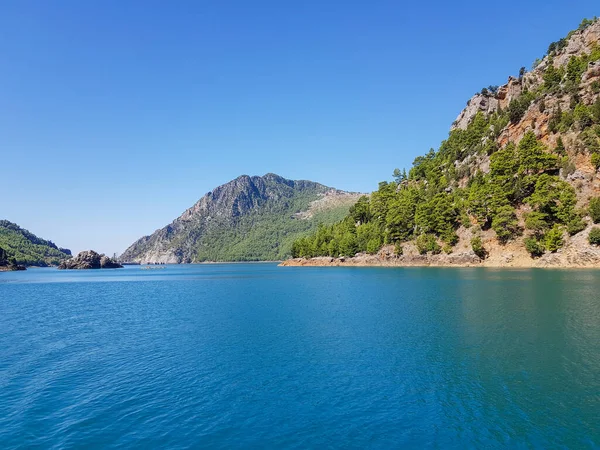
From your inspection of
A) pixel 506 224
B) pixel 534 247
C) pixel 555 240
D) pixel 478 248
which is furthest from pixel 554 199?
pixel 478 248

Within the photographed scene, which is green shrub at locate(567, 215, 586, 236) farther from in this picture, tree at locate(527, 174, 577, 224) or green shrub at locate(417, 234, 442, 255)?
green shrub at locate(417, 234, 442, 255)

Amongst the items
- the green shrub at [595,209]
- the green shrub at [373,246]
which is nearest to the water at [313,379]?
the green shrub at [595,209]

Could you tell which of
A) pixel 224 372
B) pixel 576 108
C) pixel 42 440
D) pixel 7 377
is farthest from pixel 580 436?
pixel 576 108

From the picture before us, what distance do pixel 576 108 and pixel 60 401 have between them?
159m

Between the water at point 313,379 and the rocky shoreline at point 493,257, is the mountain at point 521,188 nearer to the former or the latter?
the rocky shoreline at point 493,257

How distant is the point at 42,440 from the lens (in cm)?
1781

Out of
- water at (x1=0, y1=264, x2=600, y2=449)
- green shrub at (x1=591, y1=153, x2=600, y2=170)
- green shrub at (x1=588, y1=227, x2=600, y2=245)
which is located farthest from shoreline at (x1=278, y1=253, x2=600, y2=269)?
water at (x1=0, y1=264, x2=600, y2=449)

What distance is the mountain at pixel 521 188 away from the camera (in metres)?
109

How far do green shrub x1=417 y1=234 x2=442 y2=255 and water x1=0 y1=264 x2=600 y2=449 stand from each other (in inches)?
3827

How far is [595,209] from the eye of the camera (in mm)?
99750

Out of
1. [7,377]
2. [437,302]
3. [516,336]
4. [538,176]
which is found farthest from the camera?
[538,176]

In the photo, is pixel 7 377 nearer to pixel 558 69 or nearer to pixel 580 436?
pixel 580 436

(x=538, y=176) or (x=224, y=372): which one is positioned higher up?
(x=538, y=176)

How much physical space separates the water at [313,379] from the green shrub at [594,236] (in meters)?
62.7
